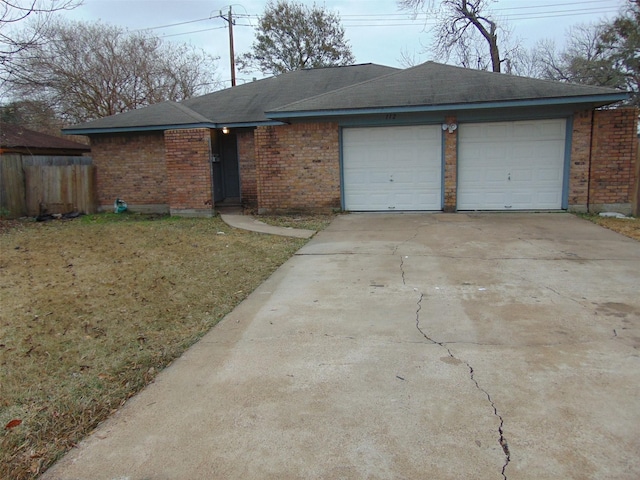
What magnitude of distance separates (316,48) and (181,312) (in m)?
28.3

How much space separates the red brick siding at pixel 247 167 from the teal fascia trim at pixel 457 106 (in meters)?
2.74

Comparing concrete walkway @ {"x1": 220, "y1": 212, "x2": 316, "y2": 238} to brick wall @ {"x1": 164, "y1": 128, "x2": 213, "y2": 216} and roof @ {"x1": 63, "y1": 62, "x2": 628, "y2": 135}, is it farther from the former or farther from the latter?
roof @ {"x1": 63, "y1": 62, "x2": 628, "y2": 135}

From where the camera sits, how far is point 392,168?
39.2ft

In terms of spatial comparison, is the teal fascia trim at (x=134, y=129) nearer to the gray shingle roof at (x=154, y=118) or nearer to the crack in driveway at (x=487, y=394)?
the gray shingle roof at (x=154, y=118)

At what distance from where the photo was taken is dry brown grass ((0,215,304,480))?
9.86ft

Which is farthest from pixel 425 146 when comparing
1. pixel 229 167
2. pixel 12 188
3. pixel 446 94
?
pixel 12 188

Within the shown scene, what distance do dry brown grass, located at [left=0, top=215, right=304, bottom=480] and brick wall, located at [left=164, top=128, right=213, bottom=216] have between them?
3133 mm

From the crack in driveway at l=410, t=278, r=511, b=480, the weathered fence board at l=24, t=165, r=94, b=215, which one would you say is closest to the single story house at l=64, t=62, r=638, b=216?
the weathered fence board at l=24, t=165, r=94, b=215

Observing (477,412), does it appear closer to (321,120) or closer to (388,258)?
(388,258)

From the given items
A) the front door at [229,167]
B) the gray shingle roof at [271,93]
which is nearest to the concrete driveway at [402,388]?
the gray shingle roof at [271,93]

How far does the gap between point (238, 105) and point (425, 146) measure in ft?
21.4

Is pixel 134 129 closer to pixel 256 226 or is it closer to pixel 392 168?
pixel 256 226

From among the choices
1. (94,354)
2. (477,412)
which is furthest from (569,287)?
(94,354)

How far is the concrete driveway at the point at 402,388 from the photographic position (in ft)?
8.05
